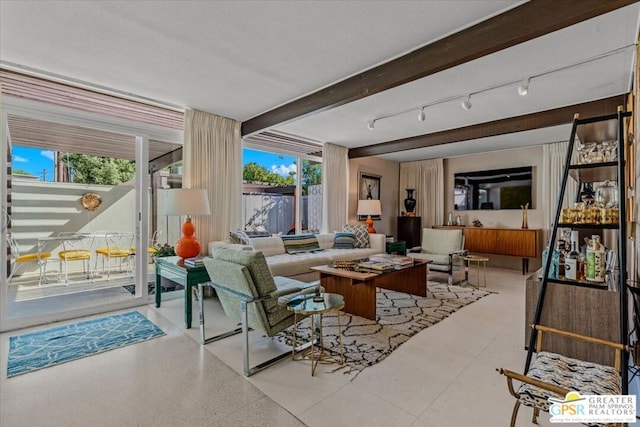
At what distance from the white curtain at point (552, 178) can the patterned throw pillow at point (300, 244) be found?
14.3 ft

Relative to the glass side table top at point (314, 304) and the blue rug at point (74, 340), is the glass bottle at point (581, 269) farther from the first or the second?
the blue rug at point (74, 340)

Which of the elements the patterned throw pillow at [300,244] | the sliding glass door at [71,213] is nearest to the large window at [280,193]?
the patterned throw pillow at [300,244]

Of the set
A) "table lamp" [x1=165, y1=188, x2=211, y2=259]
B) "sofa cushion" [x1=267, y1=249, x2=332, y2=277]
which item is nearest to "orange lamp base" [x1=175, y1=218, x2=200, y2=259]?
"table lamp" [x1=165, y1=188, x2=211, y2=259]

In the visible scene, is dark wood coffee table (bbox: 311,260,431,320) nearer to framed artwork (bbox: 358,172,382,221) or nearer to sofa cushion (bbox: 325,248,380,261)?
sofa cushion (bbox: 325,248,380,261)

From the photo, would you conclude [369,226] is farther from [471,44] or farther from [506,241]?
[471,44]

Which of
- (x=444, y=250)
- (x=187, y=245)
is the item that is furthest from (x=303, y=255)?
(x=444, y=250)

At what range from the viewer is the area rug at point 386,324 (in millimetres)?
2527

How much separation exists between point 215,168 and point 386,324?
10.1 ft

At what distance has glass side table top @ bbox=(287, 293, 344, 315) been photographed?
221 cm

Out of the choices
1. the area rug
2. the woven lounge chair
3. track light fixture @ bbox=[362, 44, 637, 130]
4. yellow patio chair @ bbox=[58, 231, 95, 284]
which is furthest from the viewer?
yellow patio chair @ bbox=[58, 231, 95, 284]

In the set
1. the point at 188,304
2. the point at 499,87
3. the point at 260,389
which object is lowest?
the point at 260,389

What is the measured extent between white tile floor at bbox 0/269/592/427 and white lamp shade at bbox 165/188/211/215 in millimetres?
1425

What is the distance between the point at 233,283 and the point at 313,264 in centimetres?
224

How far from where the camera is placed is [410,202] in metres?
7.29
